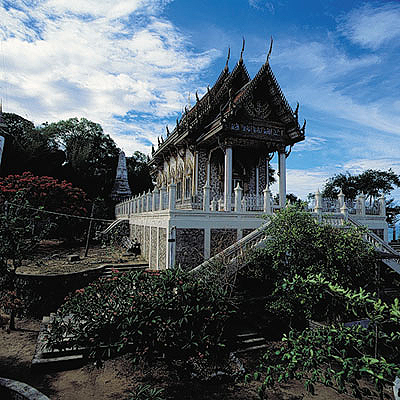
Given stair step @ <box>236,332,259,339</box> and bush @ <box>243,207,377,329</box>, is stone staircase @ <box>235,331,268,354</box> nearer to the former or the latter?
stair step @ <box>236,332,259,339</box>

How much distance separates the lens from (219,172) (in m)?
14.6

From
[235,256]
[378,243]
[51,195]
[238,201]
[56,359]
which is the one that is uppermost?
[51,195]

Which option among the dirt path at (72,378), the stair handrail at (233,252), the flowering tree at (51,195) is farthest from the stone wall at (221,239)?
the flowering tree at (51,195)

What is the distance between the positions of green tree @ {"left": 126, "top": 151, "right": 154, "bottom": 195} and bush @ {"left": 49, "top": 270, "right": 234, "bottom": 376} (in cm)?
2777

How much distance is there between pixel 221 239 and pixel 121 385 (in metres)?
4.98

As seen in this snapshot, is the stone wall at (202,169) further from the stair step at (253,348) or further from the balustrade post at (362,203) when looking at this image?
the stair step at (253,348)

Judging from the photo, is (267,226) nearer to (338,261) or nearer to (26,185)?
(338,261)

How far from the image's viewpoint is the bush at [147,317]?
16.9 ft

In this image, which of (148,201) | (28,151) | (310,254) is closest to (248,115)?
(148,201)

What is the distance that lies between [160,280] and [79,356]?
2.52 m

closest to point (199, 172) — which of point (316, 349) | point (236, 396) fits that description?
point (236, 396)

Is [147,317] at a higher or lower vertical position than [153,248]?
lower

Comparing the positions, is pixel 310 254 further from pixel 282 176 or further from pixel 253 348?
pixel 282 176

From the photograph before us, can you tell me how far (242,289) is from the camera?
8.92 meters
